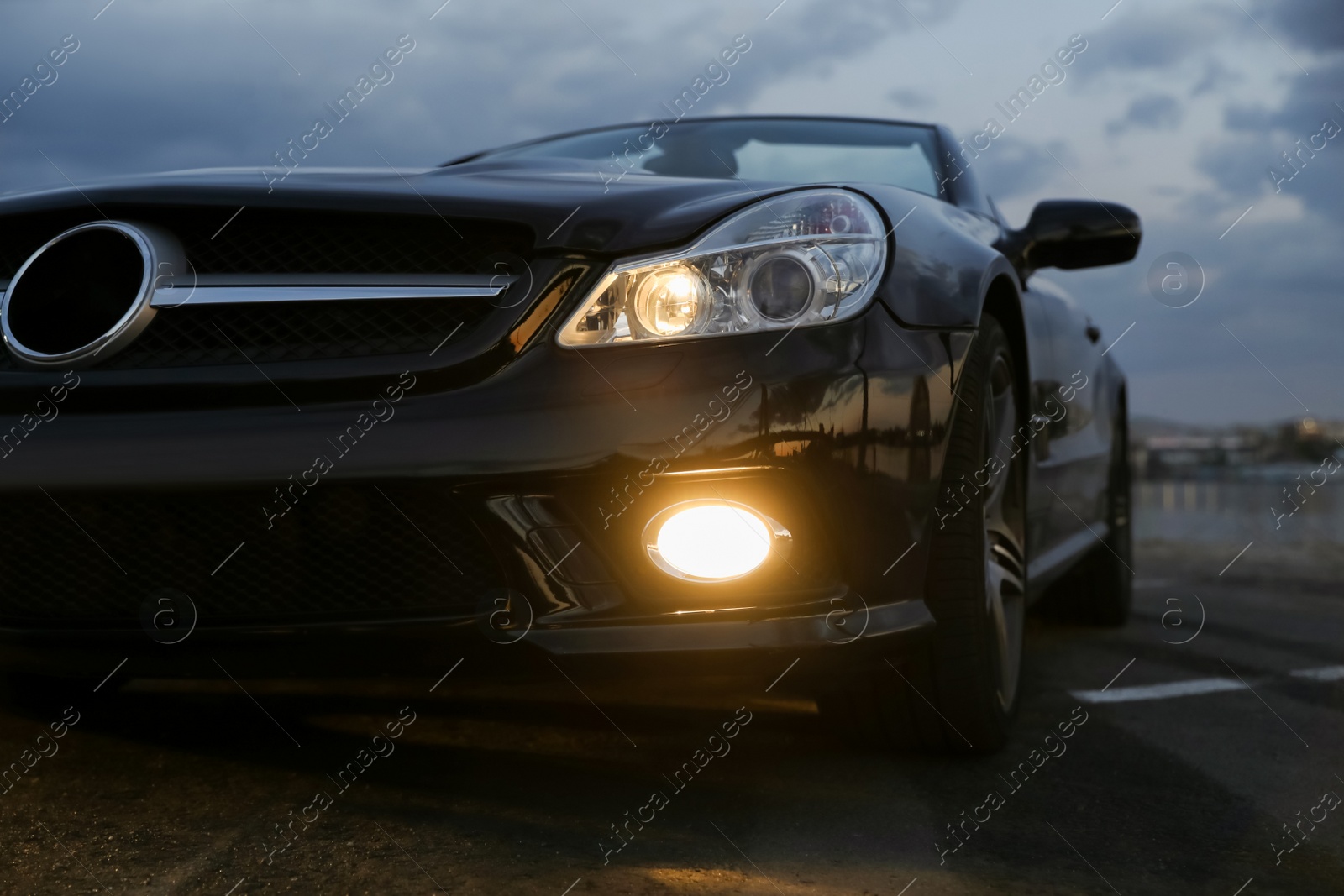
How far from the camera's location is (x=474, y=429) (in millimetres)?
1817

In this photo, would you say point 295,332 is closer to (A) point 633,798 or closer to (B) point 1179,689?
(A) point 633,798

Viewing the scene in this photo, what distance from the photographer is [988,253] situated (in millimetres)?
2424

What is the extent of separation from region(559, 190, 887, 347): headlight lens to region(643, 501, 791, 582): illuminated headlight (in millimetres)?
259

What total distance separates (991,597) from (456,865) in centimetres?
110

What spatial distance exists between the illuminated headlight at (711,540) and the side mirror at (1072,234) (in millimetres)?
1440

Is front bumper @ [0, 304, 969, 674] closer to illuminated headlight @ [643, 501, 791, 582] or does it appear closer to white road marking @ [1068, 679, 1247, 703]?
illuminated headlight @ [643, 501, 791, 582]

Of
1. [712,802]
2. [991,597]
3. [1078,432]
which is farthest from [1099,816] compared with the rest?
[1078,432]

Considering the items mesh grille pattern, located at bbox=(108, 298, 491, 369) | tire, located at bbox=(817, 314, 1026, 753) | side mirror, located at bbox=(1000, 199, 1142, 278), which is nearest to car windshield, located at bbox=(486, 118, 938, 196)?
side mirror, located at bbox=(1000, 199, 1142, 278)

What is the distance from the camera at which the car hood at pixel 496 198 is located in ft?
6.33

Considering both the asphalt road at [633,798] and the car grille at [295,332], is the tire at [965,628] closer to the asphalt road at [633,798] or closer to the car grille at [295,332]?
the asphalt road at [633,798]

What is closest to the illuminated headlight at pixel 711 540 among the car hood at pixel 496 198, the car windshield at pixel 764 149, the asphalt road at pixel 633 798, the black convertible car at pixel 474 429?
the black convertible car at pixel 474 429

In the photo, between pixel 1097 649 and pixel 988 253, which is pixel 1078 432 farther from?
pixel 988 253

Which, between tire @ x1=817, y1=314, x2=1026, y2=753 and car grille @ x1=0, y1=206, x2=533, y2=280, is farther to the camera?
tire @ x1=817, y1=314, x2=1026, y2=753

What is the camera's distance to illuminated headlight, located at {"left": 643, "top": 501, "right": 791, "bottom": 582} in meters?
1.87
